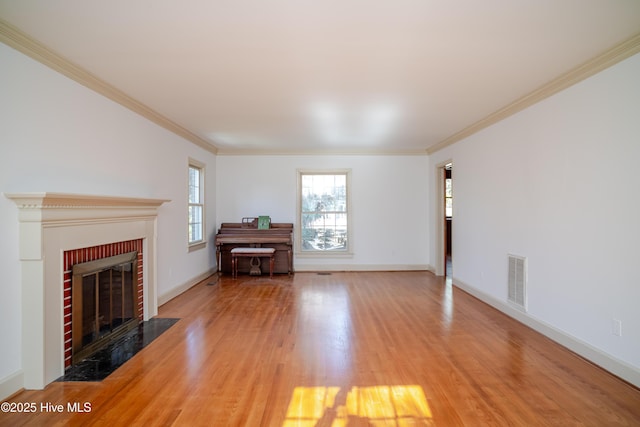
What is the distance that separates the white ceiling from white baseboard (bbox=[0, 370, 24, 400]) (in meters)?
2.37

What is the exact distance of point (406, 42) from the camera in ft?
8.13

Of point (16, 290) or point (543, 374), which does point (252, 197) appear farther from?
point (543, 374)

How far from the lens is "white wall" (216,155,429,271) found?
705 centimetres

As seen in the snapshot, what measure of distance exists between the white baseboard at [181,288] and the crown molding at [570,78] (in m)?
4.95

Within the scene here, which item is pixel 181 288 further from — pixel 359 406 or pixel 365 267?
pixel 359 406

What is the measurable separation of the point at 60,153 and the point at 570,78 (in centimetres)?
445

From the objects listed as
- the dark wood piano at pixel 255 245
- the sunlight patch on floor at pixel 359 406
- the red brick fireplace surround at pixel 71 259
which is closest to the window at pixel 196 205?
the dark wood piano at pixel 255 245

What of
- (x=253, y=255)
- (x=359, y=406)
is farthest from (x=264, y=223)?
(x=359, y=406)

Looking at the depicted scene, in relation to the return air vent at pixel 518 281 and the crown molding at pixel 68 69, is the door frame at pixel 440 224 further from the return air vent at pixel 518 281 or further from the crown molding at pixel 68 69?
the crown molding at pixel 68 69

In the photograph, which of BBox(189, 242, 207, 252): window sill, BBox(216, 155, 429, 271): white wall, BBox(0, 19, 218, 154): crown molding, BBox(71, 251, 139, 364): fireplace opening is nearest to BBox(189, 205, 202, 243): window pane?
BBox(189, 242, 207, 252): window sill

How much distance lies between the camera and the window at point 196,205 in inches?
233

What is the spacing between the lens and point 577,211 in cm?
304

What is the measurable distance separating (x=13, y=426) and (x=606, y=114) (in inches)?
184

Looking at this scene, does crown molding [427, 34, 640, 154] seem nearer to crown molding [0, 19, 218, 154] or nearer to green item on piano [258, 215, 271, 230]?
green item on piano [258, 215, 271, 230]
